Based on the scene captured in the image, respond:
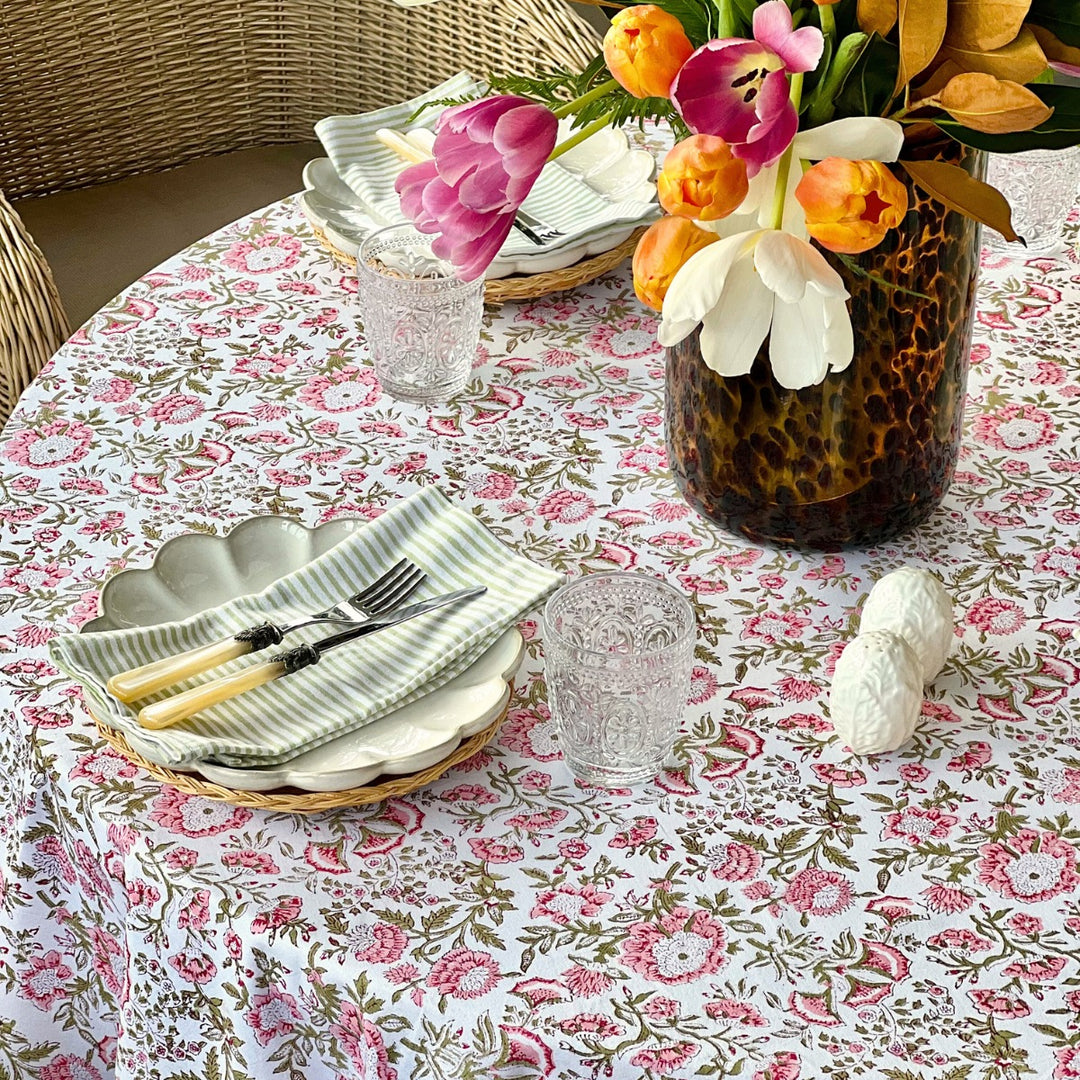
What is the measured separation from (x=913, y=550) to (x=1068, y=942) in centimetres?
37

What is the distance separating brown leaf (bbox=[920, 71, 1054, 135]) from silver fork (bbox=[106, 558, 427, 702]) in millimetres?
461

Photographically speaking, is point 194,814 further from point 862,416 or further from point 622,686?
point 862,416

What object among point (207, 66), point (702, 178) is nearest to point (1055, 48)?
point (702, 178)

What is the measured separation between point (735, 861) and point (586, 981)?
0.40 feet

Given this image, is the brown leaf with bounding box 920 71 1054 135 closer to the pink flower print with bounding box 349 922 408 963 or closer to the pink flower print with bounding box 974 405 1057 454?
the pink flower print with bounding box 974 405 1057 454

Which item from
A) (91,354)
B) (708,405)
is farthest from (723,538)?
(91,354)

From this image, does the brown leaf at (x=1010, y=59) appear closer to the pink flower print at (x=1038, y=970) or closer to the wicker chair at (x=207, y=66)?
the pink flower print at (x=1038, y=970)

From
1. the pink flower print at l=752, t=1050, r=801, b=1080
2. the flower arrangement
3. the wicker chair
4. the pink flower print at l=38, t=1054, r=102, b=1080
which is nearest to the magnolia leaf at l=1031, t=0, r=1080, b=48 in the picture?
the flower arrangement

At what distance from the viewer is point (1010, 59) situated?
820mm

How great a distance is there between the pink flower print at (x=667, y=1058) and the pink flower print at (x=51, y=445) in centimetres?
70

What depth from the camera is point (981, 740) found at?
36.4 inches

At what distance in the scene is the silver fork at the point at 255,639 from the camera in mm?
892

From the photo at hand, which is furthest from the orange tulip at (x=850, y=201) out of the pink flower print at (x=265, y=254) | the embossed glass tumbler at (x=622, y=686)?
the pink flower print at (x=265, y=254)

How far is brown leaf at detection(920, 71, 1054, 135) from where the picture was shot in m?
0.79
